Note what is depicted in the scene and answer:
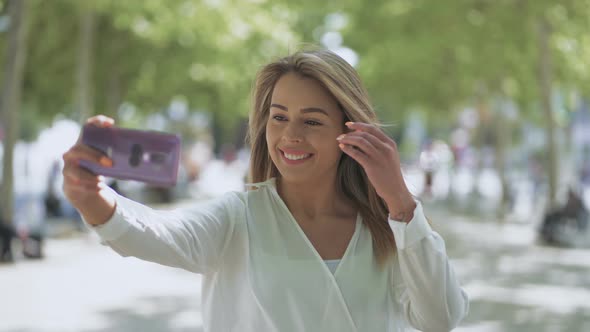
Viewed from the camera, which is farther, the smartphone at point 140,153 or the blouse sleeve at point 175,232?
the blouse sleeve at point 175,232

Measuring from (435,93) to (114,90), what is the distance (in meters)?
13.7

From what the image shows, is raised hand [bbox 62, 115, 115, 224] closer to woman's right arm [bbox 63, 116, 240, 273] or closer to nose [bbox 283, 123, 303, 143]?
woman's right arm [bbox 63, 116, 240, 273]

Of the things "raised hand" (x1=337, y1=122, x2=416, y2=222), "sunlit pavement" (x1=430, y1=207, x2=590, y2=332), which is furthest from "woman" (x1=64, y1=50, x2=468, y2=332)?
"sunlit pavement" (x1=430, y1=207, x2=590, y2=332)

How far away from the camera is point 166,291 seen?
10.6 metres

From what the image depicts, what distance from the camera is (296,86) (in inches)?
99.7

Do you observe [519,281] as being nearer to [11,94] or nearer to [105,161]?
[11,94]

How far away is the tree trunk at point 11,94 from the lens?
13250mm

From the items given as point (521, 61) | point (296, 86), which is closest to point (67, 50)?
point (521, 61)

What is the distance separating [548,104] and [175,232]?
15435 mm

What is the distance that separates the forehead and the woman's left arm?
1.00ft

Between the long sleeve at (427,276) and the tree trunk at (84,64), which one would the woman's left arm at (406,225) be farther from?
the tree trunk at (84,64)

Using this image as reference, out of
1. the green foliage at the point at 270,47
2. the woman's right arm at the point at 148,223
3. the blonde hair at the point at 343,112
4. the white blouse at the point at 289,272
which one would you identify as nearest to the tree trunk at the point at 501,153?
the green foliage at the point at 270,47

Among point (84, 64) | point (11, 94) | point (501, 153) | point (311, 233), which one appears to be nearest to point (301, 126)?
point (311, 233)

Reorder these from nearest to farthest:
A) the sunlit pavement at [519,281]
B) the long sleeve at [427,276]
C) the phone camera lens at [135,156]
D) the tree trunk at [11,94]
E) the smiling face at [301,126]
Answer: the phone camera lens at [135,156], the long sleeve at [427,276], the smiling face at [301,126], the sunlit pavement at [519,281], the tree trunk at [11,94]
